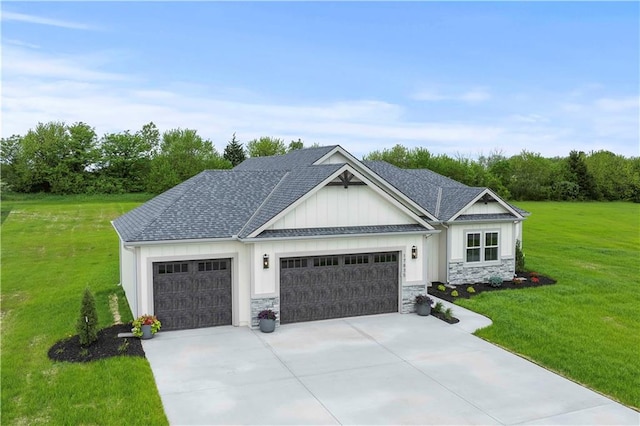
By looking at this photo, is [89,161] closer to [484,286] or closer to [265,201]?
[265,201]

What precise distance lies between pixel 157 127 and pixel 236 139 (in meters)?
12.2

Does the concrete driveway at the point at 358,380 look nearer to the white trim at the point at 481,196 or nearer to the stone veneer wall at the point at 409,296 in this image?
the stone veneer wall at the point at 409,296

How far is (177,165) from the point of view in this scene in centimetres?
5841

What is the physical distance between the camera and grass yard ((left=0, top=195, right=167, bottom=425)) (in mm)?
9305

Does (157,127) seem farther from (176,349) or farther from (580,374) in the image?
(580,374)

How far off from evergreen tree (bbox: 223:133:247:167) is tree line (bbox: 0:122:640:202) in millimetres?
131

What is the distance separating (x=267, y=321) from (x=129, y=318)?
15.4ft

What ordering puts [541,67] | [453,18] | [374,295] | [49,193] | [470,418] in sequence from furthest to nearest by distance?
1. [49,193]
2. [541,67]
3. [453,18]
4. [374,295]
5. [470,418]

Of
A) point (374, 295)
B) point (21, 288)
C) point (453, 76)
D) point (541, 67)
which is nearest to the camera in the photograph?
point (374, 295)

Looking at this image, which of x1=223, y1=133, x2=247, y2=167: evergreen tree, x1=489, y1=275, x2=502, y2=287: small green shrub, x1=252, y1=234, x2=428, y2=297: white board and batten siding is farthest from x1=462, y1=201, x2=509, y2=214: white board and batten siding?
x1=223, y1=133, x2=247, y2=167: evergreen tree

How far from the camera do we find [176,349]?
12.8 m

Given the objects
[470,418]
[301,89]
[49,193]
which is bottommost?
[470,418]

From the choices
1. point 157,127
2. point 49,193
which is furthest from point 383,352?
point 157,127

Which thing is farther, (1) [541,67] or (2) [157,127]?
(2) [157,127]
